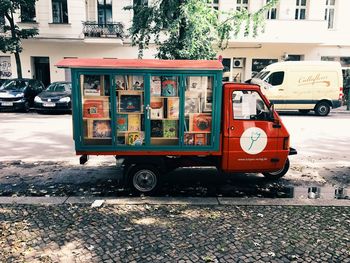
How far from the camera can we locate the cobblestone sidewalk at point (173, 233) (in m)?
3.82

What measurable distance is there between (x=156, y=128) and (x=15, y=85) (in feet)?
47.2

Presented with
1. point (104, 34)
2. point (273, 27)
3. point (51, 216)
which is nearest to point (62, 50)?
point (104, 34)

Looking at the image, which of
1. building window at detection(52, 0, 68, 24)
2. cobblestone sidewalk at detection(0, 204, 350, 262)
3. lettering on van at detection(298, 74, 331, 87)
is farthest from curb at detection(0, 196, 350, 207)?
building window at detection(52, 0, 68, 24)

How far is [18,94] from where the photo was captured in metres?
16.8

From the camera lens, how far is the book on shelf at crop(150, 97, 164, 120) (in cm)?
566

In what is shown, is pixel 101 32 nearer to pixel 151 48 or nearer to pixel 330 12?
pixel 151 48

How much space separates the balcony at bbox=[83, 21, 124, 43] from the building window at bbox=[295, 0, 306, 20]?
1153cm

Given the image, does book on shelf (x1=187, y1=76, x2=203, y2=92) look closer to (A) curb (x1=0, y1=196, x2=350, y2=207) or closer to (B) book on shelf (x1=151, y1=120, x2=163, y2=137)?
(B) book on shelf (x1=151, y1=120, x2=163, y2=137)

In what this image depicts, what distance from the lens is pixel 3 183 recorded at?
6324 millimetres

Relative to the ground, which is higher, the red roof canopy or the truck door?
the red roof canopy

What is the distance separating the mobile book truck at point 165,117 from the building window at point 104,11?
18.3 m

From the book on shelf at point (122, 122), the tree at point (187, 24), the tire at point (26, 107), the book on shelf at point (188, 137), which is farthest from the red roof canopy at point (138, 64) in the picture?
the tire at point (26, 107)

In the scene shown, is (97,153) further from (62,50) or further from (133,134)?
(62,50)

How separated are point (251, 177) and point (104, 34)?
17377 millimetres
